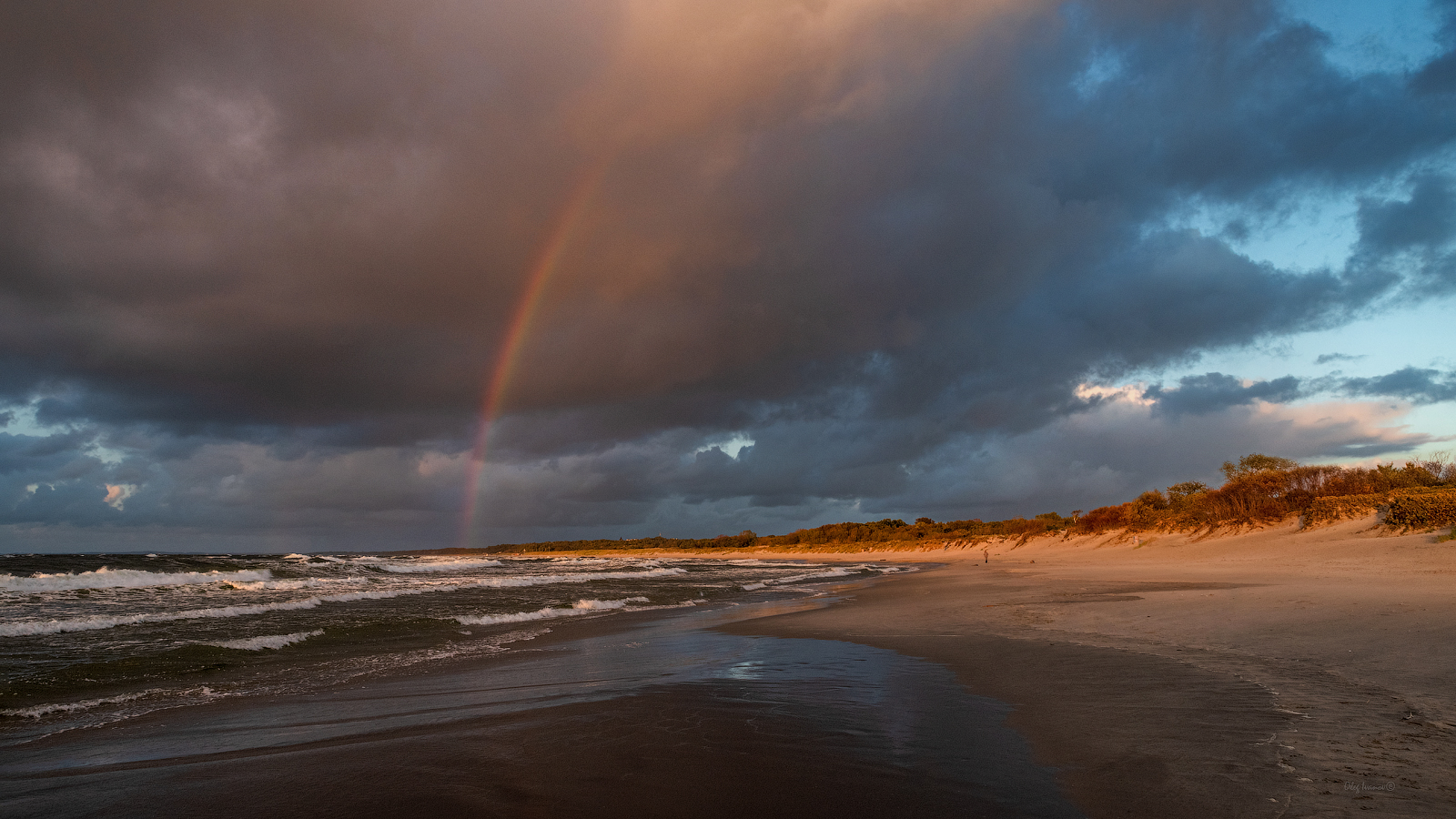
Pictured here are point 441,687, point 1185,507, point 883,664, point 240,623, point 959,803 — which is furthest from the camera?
point 1185,507

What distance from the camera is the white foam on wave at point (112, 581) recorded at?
88.2 ft

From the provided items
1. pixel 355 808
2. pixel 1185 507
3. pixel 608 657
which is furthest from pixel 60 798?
pixel 1185 507

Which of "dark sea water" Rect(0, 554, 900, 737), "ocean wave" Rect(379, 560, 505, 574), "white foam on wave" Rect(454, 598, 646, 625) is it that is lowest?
"ocean wave" Rect(379, 560, 505, 574)

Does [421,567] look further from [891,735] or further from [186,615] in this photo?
[891,735]

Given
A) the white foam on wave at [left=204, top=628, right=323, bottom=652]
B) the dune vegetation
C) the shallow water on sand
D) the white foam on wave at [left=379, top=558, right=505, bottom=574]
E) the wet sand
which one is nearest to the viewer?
the wet sand

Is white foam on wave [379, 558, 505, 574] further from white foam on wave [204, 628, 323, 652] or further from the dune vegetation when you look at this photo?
the dune vegetation

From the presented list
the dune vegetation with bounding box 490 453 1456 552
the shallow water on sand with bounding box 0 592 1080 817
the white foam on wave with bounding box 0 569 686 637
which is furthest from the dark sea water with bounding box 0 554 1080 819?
the dune vegetation with bounding box 490 453 1456 552

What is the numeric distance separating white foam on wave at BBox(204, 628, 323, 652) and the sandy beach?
932 cm

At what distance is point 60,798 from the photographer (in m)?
5.19

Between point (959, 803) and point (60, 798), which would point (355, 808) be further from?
point (959, 803)

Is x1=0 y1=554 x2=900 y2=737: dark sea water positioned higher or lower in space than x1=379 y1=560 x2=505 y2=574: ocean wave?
higher

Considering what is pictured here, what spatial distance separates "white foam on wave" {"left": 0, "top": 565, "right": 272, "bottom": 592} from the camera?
88.2 feet

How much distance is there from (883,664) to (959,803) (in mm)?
6150

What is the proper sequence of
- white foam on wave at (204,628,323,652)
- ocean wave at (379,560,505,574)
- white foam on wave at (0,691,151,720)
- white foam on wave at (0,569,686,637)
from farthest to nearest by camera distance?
ocean wave at (379,560,505,574)
white foam on wave at (0,569,686,637)
white foam on wave at (204,628,323,652)
white foam on wave at (0,691,151,720)
